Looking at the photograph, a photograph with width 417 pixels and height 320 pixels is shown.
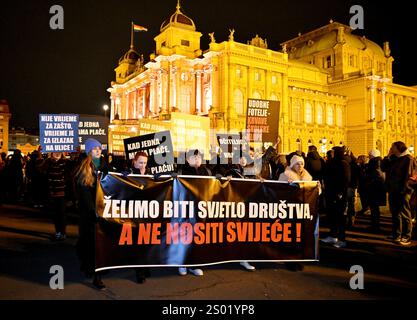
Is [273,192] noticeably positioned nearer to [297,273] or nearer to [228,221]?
[228,221]

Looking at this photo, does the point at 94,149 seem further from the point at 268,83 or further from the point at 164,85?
the point at 164,85

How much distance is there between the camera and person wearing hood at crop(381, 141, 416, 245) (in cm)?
838

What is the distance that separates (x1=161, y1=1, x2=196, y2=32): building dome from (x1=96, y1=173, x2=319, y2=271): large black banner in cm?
5021

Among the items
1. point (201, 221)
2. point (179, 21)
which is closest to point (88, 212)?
point (201, 221)

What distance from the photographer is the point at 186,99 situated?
52219 mm

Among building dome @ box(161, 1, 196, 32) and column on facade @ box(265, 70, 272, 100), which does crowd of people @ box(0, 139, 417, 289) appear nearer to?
column on facade @ box(265, 70, 272, 100)

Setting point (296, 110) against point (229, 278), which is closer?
point (229, 278)

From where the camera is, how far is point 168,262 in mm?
5445

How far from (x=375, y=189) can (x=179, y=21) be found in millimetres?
47822

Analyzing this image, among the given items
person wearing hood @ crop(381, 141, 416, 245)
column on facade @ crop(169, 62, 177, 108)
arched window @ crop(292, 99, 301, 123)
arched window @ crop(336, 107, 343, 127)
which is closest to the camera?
person wearing hood @ crop(381, 141, 416, 245)

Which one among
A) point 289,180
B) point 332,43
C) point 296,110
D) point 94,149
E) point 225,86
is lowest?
point 289,180

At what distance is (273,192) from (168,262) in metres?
1.94

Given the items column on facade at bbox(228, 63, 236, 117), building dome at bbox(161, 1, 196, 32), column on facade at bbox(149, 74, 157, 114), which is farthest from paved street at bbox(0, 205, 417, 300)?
building dome at bbox(161, 1, 196, 32)

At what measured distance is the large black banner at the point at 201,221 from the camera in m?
5.20
